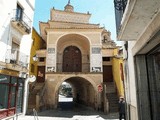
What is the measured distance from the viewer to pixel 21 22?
44.7 ft

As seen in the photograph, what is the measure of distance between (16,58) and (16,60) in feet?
0.53

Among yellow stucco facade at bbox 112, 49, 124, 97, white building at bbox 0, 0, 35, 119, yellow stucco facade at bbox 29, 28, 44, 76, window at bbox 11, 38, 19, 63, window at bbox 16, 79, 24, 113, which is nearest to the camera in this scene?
white building at bbox 0, 0, 35, 119

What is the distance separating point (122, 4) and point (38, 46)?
19854 millimetres

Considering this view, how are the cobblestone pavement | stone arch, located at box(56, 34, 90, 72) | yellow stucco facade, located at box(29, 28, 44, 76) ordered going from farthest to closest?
stone arch, located at box(56, 34, 90, 72), yellow stucco facade, located at box(29, 28, 44, 76), the cobblestone pavement

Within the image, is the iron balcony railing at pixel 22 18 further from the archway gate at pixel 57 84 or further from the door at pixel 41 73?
the door at pixel 41 73

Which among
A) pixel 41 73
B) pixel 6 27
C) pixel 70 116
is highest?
pixel 6 27

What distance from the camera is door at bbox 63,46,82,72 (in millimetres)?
23795

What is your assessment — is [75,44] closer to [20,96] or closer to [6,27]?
[20,96]

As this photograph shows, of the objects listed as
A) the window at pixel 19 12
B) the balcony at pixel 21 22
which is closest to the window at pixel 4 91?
the balcony at pixel 21 22

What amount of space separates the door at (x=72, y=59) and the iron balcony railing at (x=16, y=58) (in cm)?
878

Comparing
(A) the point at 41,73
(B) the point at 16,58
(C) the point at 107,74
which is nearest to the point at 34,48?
(A) the point at 41,73

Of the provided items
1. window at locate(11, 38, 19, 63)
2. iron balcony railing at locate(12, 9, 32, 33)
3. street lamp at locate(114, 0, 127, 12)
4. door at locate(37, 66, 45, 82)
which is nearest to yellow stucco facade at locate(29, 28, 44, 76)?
door at locate(37, 66, 45, 82)

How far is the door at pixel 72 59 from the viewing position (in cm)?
2380

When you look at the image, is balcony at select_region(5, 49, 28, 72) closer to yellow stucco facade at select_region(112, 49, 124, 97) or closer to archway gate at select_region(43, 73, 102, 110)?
archway gate at select_region(43, 73, 102, 110)
